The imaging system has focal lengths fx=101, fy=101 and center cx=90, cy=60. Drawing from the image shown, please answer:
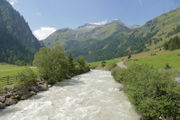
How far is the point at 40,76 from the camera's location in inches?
1348

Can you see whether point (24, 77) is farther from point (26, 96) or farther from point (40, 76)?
point (40, 76)

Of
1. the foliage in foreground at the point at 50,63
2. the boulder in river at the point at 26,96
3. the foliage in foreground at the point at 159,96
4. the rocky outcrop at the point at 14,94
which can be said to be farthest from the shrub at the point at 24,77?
the foliage in foreground at the point at 159,96

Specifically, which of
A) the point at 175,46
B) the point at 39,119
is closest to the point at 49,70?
the point at 39,119

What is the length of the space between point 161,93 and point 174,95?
1.16 metres

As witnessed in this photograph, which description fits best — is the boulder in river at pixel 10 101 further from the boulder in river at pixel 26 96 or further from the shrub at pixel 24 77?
the shrub at pixel 24 77

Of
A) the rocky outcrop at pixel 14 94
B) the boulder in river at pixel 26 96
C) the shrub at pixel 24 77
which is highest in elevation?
the shrub at pixel 24 77

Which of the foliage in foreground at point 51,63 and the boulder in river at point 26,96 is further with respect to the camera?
the foliage in foreground at point 51,63

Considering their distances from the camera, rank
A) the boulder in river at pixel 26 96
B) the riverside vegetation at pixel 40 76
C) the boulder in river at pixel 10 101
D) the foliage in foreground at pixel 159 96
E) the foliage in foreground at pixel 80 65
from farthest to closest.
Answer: the foliage in foreground at pixel 80 65 → the boulder in river at pixel 26 96 → the riverside vegetation at pixel 40 76 → the boulder in river at pixel 10 101 → the foliage in foreground at pixel 159 96

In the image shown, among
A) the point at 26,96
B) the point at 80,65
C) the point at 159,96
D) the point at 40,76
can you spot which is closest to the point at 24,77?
the point at 26,96

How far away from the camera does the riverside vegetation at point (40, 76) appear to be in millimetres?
20062

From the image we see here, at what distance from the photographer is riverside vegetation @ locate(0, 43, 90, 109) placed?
65.8 feet

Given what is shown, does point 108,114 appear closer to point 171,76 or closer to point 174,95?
point 174,95

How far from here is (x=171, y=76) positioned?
12.3 m

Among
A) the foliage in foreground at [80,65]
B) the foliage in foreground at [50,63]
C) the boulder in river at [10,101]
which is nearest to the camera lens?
the boulder in river at [10,101]
